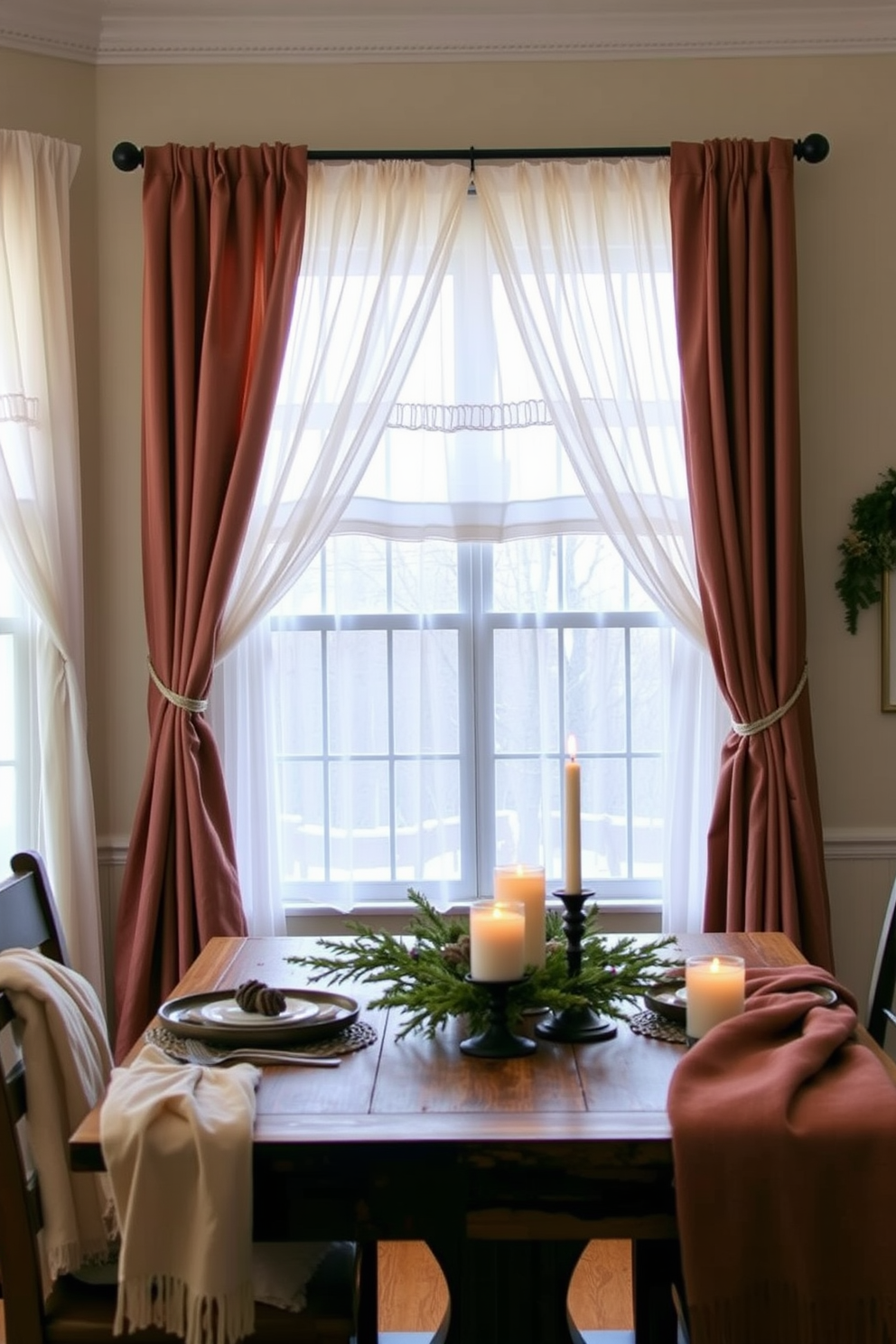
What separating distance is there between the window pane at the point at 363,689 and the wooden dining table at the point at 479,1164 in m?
1.87

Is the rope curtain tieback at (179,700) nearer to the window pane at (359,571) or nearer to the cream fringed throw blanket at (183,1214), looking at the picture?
the window pane at (359,571)

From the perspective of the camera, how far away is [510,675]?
3795mm

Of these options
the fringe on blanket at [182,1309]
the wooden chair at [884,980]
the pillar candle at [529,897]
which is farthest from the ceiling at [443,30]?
the fringe on blanket at [182,1309]

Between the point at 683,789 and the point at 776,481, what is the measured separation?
85cm

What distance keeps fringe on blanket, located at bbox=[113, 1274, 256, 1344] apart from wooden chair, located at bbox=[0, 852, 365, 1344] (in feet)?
0.63

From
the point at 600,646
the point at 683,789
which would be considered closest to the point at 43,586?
the point at 600,646

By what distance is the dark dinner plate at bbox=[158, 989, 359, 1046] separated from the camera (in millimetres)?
1974

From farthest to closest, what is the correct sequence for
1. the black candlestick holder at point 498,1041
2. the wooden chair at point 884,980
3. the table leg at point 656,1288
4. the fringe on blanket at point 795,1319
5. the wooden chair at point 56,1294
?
1. the wooden chair at point 884,980
2. the table leg at point 656,1288
3. the black candlestick holder at point 498,1041
4. the wooden chair at point 56,1294
5. the fringe on blanket at point 795,1319

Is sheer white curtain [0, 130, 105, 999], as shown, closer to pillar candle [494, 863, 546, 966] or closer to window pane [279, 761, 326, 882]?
window pane [279, 761, 326, 882]

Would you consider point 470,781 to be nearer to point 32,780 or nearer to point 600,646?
point 600,646

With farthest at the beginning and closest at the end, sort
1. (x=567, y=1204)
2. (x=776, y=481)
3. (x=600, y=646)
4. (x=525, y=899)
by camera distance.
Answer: (x=600, y=646)
(x=776, y=481)
(x=525, y=899)
(x=567, y=1204)

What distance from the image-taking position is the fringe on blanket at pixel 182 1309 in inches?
64.5

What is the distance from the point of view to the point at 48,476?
3.56 m

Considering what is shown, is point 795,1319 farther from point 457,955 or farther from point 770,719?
point 770,719
